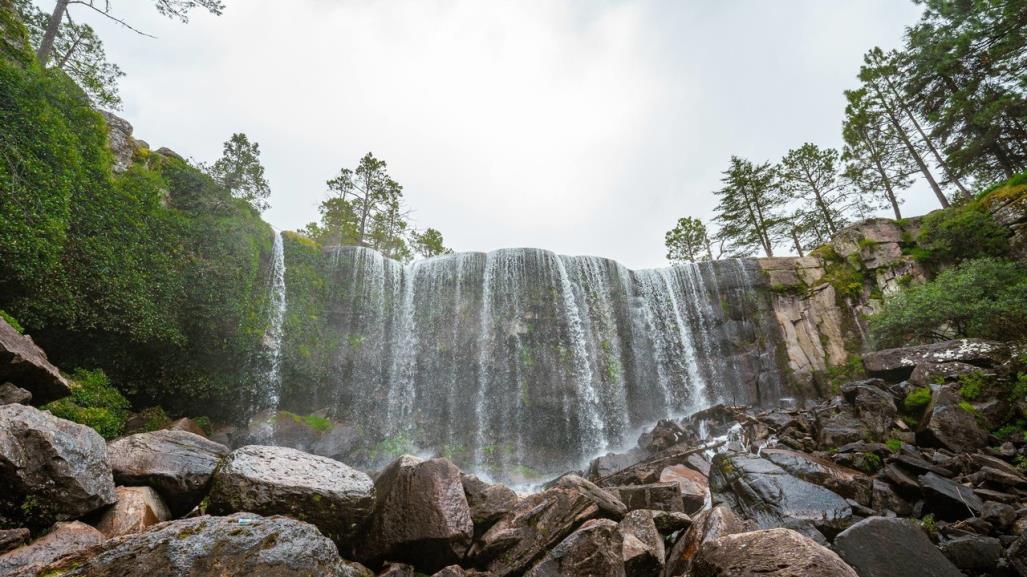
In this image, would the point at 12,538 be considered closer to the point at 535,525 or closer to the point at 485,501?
the point at 485,501

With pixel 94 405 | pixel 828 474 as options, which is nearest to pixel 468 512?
pixel 828 474

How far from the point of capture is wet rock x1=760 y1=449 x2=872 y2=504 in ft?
19.6

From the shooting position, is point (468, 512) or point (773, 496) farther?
point (773, 496)

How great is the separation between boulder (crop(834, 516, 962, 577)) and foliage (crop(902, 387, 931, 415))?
20.5 feet

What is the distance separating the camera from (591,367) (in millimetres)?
19938

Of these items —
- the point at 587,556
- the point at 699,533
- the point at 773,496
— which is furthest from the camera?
the point at 773,496

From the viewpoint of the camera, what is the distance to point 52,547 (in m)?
3.45

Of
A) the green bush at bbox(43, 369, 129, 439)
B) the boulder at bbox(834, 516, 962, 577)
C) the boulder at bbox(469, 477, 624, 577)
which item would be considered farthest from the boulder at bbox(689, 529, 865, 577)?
the green bush at bbox(43, 369, 129, 439)

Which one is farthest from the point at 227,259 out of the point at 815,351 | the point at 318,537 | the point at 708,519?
the point at 815,351

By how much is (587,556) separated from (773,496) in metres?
3.46

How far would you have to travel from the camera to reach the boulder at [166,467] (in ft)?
15.5

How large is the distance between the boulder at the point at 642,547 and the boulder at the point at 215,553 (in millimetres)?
2783

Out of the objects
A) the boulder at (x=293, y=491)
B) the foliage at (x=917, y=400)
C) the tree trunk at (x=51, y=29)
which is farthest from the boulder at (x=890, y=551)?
the tree trunk at (x=51, y=29)

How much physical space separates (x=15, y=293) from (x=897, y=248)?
33070 mm
